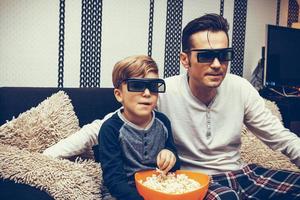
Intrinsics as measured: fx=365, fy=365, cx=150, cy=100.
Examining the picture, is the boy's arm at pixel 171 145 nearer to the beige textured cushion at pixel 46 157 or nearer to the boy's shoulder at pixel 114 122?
the boy's shoulder at pixel 114 122

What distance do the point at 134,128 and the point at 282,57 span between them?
6.27 feet

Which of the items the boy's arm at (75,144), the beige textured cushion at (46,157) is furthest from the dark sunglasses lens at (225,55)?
the beige textured cushion at (46,157)

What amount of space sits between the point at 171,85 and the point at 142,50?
88cm

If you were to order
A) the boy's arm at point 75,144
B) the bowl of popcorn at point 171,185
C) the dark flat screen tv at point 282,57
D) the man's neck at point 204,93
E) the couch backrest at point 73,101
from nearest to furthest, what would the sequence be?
1. the bowl of popcorn at point 171,185
2. the boy's arm at point 75,144
3. the man's neck at point 204,93
4. the couch backrest at point 73,101
5. the dark flat screen tv at point 282,57

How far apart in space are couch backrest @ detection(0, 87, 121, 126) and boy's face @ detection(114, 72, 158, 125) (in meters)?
0.54

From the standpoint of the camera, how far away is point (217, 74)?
5.42 ft

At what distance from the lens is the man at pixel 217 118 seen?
1.66m

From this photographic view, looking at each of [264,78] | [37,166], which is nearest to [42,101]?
[37,166]

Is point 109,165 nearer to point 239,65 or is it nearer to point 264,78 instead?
point 264,78

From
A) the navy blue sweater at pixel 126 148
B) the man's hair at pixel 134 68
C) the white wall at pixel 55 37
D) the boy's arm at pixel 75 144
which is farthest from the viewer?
the white wall at pixel 55 37

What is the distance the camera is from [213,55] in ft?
5.40

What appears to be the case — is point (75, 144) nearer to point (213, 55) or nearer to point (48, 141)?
point (48, 141)

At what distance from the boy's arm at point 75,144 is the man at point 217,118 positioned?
0.02 meters

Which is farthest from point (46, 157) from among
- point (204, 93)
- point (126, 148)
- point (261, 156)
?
point (261, 156)
